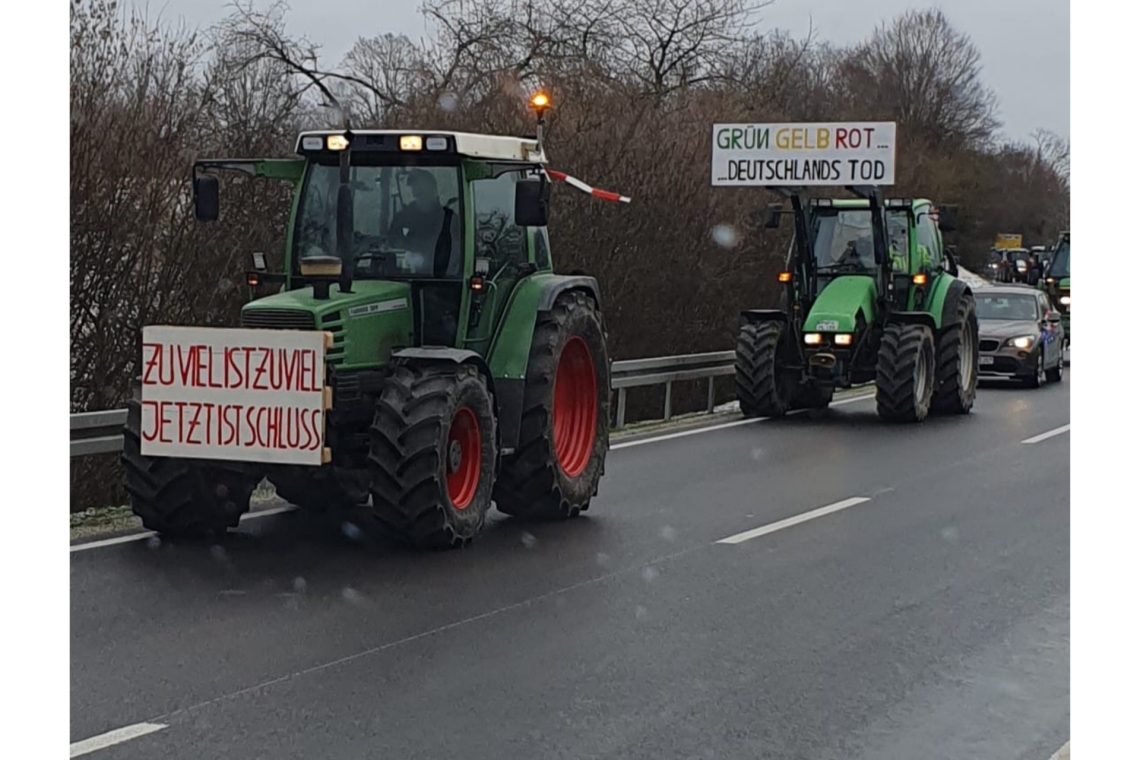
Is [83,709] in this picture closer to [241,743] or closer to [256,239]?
[241,743]

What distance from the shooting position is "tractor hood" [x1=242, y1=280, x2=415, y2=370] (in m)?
10.2

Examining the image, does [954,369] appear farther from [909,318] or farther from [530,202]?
[530,202]

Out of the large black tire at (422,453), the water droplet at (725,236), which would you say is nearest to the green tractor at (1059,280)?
the water droplet at (725,236)

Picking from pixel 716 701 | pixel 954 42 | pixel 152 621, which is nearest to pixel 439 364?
pixel 152 621

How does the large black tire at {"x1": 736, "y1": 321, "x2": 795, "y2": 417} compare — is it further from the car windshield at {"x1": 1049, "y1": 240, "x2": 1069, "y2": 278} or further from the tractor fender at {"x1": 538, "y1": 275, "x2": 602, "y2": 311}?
the car windshield at {"x1": 1049, "y1": 240, "x2": 1069, "y2": 278}

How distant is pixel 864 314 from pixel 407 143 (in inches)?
399


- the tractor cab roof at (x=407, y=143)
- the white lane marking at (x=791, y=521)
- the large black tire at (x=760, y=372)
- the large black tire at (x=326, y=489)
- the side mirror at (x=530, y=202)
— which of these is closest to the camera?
the tractor cab roof at (x=407, y=143)

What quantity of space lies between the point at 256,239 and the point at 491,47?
1344cm

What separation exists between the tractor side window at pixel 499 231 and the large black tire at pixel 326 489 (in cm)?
169

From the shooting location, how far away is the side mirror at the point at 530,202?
429 inches

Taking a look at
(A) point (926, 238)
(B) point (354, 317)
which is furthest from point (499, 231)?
(A) point (926, 238)

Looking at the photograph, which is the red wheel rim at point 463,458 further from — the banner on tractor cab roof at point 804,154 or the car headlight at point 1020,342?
the car headlight at point 1020,342

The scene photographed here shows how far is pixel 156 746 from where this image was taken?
623 centimetres

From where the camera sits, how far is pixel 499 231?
11445 millimetres
